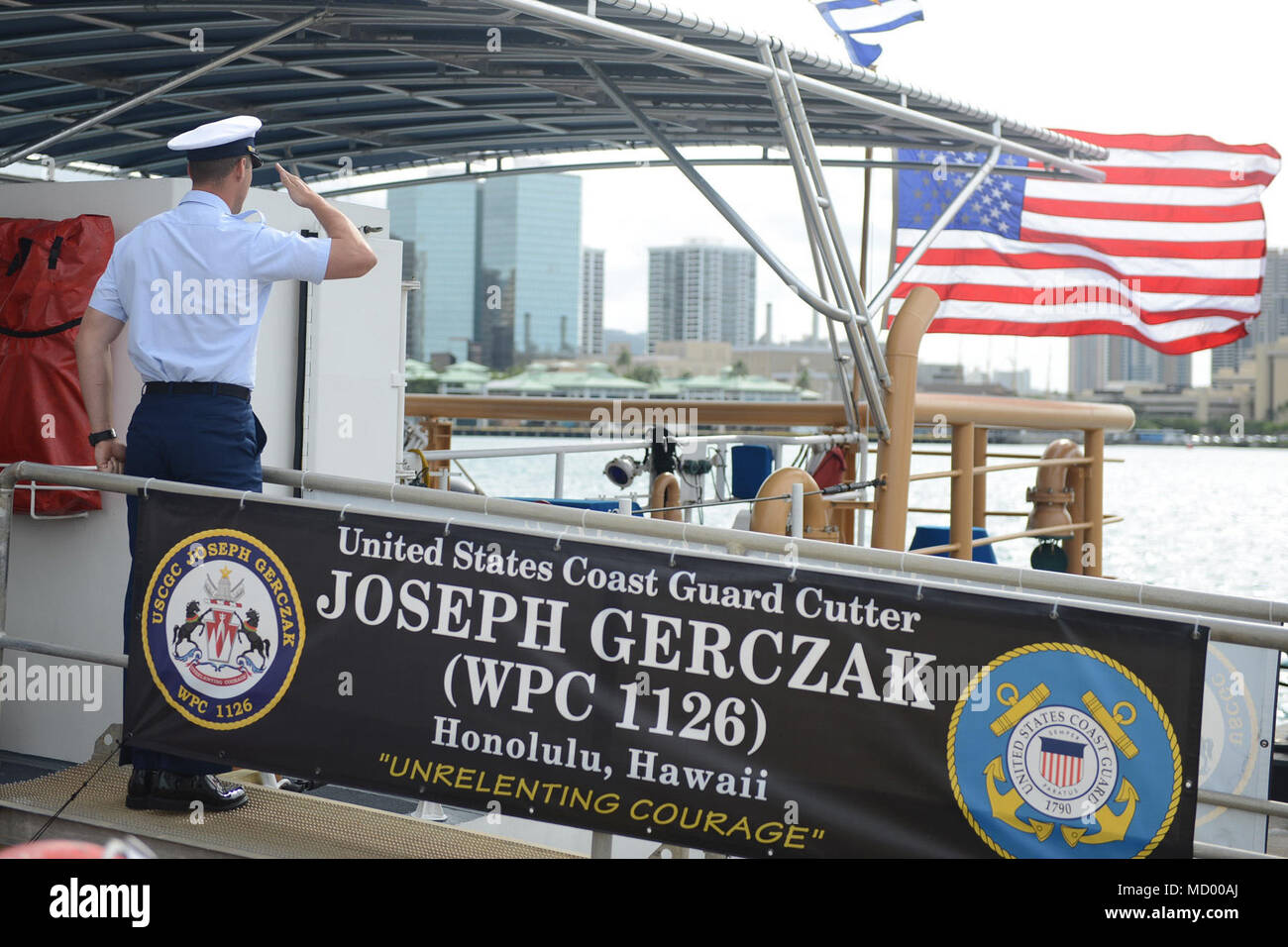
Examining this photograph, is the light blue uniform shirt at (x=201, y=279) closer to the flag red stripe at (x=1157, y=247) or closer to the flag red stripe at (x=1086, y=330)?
the flag red stripe at (x=1086, y=330)

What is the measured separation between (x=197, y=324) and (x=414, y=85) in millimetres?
5447

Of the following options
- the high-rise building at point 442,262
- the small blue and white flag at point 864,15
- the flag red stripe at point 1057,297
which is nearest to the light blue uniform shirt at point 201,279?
the small blue and white flag at point 864,15

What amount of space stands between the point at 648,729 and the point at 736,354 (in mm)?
77144

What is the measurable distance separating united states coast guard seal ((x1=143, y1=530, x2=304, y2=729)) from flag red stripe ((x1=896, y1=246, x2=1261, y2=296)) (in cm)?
1177

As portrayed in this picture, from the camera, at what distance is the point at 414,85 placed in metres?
8.96

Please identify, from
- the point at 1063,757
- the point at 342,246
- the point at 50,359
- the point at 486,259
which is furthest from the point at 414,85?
the point at 486,259

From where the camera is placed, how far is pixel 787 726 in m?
3.38

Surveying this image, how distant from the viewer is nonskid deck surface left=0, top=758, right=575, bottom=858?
149 inches

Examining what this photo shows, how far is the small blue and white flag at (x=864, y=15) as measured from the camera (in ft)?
41.8

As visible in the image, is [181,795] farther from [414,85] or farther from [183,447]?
[414,85]

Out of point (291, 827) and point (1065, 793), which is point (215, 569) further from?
point (1065, 793)

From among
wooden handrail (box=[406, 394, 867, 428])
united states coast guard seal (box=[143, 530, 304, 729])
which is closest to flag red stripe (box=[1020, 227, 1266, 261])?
wooden handrail (box=[406, 394, 867, 428])

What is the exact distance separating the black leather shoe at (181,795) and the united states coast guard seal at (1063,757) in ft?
7.58

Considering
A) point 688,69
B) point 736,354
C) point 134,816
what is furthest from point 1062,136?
point 736,354
